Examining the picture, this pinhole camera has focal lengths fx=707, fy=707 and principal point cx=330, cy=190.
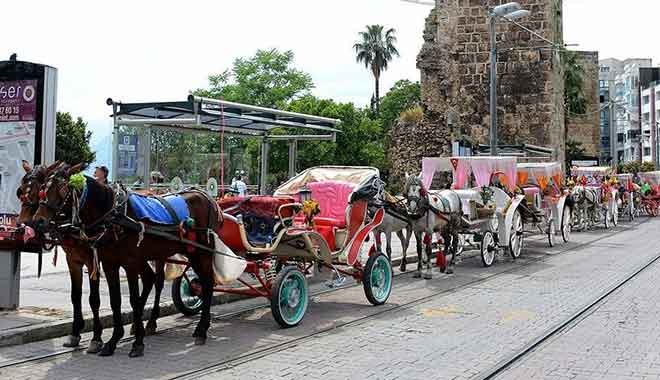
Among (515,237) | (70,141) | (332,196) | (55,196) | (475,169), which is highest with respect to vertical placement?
(70,141)

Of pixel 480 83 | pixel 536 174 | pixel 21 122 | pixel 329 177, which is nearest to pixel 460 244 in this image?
pixel 536 174

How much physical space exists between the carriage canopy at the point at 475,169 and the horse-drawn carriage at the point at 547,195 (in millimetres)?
1676

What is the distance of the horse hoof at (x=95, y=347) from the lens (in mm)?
6974

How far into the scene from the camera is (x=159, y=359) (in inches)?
268

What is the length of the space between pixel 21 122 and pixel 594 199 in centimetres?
2131

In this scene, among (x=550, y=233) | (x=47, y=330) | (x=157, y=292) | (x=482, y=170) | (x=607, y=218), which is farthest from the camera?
(x=607, y=218)

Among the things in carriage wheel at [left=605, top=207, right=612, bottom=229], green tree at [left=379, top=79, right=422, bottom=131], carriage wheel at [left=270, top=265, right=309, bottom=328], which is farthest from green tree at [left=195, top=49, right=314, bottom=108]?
carriage wheel at [left=270, top=265, right=309, bottom=328]

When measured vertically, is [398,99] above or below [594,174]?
above

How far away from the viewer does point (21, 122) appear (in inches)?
351

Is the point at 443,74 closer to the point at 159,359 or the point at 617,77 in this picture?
the point at 159,359

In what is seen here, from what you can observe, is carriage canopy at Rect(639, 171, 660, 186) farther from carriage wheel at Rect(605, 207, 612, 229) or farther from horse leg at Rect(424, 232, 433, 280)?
horse leg at Rect(424, 232, 433, 280)

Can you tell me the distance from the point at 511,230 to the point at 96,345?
11080mm

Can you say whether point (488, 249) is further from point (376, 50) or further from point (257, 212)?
point (376, 50)

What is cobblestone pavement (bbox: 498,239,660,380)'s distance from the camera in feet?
20.7
